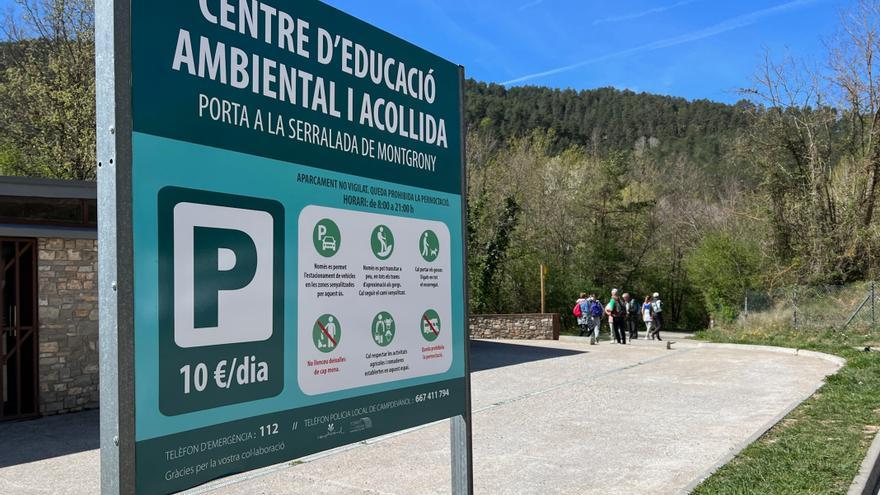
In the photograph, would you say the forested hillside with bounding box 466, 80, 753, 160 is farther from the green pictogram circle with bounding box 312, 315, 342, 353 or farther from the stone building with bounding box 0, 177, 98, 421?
the green pictogram circle with bounding box 312, 315, 342, 353

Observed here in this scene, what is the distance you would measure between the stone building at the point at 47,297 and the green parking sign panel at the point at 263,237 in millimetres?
9166

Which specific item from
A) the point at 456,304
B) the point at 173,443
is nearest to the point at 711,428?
the point at 456,304

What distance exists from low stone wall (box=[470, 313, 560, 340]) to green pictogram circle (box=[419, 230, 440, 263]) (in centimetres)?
2209

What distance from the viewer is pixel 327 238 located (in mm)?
3053

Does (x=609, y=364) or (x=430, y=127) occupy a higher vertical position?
(x=430, y=127)

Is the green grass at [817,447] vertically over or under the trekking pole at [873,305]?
under

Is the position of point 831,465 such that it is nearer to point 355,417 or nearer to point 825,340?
point 355,417

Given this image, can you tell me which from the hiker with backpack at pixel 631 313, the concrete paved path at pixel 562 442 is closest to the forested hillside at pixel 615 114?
the hiker with backpack at pixel 631 313

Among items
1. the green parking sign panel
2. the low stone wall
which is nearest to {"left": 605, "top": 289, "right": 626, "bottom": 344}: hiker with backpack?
the low stone wall

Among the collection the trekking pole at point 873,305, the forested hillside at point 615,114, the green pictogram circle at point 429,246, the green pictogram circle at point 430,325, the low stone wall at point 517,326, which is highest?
the forested hillside at point 615,114

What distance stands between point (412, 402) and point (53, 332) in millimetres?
9519

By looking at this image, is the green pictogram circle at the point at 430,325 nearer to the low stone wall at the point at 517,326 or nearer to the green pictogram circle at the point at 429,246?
the green pictogram circle at the point at 429,246

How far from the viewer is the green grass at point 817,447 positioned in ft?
19.8

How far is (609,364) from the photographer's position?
16922 millimetres
